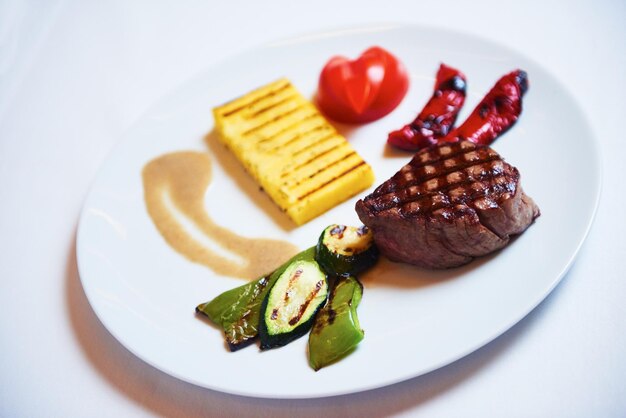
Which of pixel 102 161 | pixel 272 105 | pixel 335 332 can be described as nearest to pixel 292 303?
pixel 335 332

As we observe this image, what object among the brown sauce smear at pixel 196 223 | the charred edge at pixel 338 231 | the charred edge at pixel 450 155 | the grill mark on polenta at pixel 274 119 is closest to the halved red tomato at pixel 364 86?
the grill mark on polenta at pixel 274 119

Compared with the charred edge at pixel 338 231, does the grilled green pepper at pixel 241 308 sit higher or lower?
lower

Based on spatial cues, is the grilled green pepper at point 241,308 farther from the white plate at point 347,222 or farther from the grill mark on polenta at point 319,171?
the grill mark on polenta at point 319,171

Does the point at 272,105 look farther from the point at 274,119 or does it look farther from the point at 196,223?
the point at 196,223

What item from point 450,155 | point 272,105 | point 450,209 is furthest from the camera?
point 272,105

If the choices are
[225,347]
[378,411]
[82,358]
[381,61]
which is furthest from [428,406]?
[381,61]

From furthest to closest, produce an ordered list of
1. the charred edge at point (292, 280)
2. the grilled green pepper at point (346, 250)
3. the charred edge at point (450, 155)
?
the charred edge at point (450, 155) → the grilled green pepper at point (346, 250) → the charred edge at point (292, 280)
